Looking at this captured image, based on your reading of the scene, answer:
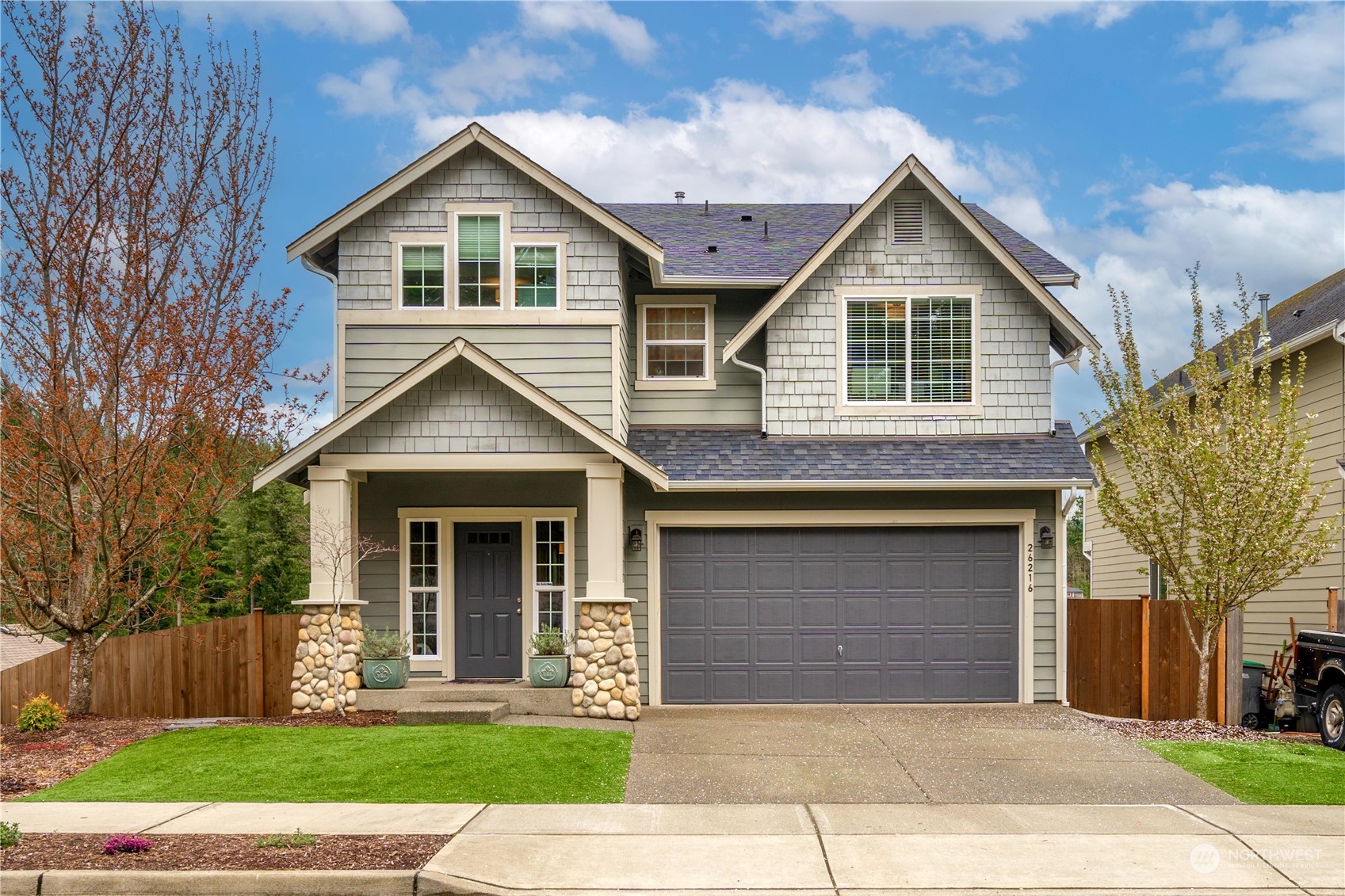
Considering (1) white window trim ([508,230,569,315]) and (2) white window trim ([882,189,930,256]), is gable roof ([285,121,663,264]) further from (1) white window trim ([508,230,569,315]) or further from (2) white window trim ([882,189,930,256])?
(2) white window trim ([882,189,930,256])

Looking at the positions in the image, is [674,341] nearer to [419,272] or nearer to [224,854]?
[419,272]

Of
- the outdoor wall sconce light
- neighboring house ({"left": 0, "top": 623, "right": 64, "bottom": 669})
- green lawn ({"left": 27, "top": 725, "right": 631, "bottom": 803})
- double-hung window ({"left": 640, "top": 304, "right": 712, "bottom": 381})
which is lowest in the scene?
neighboring house ({"left": 0, "top": 623, "right": 64, "bottom": 669})

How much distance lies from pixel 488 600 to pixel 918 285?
7.26m

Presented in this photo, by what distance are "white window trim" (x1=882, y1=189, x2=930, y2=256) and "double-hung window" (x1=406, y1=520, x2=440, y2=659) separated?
7.27m

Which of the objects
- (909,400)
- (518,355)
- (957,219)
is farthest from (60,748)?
(957,219)

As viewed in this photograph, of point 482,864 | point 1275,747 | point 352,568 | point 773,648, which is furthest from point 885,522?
point 482,864

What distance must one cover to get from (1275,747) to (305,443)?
433 inches

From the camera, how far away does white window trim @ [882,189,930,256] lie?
54.0 ft

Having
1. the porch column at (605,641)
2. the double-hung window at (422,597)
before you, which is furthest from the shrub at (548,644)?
the double-hung window at (422,597)

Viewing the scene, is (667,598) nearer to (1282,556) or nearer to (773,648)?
(773,648)

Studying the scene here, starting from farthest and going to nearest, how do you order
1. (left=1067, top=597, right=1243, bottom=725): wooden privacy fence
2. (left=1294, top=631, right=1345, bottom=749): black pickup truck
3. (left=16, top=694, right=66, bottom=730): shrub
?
(left=1067, top=597, right=1243, bottom=725): wooden privacy fence, (left=16, top=694, right=66, bottom=730): shrub, (left=1294, top=631, right=1345, bottom=749): black pickup truck

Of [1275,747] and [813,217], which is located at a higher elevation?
[813,217]

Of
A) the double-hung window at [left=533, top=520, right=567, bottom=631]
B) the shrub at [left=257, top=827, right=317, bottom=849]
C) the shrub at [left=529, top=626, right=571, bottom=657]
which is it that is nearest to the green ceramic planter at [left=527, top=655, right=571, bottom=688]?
the shrub at [left=529, top=626, right=571, bottom=657]

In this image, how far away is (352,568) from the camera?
47.2 ft
